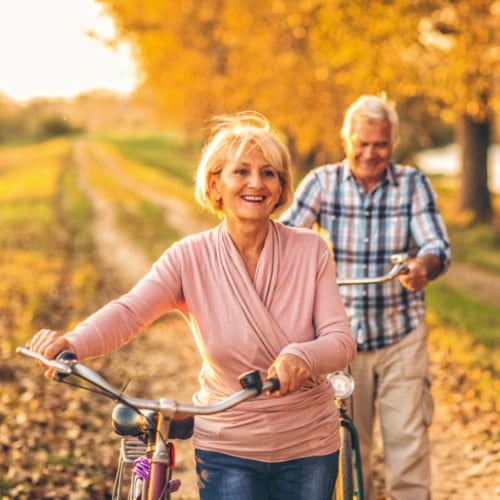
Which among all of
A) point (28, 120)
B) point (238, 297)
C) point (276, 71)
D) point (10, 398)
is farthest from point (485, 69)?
point (28, 120)

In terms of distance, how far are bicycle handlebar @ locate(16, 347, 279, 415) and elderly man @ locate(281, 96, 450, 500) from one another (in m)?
2.25

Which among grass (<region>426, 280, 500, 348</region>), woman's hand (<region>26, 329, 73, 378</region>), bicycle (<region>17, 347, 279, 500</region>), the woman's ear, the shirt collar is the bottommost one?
grass (<region>426, 280, 500, 348</region>)

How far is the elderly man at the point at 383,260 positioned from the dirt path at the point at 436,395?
4.66 feet

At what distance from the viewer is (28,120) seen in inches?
3819

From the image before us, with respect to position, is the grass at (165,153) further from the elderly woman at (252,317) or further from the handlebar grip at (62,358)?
the handlebar grip at (62,358)

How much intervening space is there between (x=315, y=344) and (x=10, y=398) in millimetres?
5540

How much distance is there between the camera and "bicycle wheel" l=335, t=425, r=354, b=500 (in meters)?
3.95

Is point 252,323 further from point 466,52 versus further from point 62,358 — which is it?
point 466,52

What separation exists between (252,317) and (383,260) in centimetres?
191

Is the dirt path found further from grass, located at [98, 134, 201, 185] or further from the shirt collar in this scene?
grass, located at [98, 134, 201, 185]

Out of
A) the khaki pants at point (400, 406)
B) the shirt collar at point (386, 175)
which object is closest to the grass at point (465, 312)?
the khaki pants at point (400, 406)

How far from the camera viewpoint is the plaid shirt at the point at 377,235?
468cm

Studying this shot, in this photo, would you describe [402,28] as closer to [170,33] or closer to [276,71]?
[276,71]

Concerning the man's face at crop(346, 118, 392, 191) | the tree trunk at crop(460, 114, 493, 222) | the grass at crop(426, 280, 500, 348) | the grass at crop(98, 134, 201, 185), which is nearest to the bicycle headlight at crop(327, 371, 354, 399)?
the man's face at crop(346, 118, 392, 191)
